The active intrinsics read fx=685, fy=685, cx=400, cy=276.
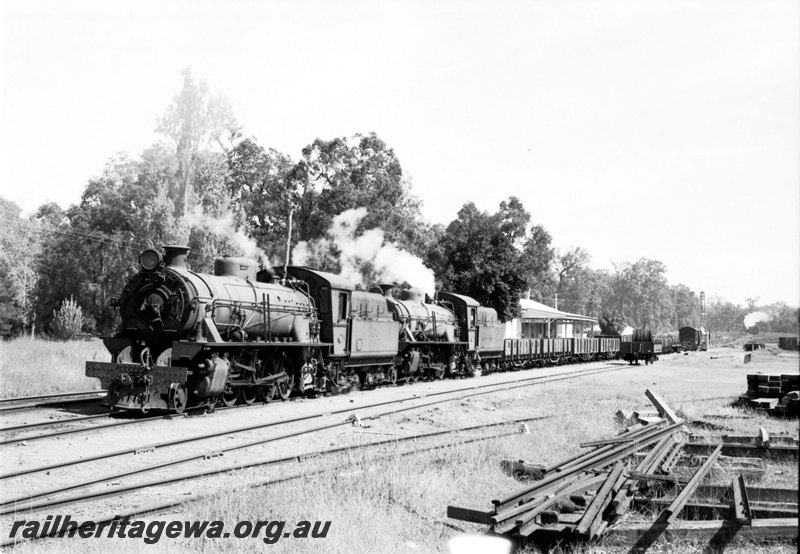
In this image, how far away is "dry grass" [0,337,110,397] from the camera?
18.1 meters

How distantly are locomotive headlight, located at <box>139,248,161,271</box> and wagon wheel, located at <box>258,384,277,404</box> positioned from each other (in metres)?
4.01

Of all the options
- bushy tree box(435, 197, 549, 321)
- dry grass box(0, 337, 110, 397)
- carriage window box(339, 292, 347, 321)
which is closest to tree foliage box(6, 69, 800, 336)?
bushy tree box(435, 197, 549, 321)

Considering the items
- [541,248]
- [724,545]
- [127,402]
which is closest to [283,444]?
[127,402]

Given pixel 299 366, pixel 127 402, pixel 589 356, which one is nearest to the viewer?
pixel 127 402

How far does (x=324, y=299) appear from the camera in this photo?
18.9m

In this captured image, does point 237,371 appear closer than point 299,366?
Yes

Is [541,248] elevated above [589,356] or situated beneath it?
elevated above

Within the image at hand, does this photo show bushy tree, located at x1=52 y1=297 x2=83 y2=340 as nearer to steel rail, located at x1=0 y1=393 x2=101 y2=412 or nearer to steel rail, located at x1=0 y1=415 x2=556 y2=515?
steel rail, located at x1=0 y1=393 x2=101 y2=412

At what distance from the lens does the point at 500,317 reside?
1750 inches

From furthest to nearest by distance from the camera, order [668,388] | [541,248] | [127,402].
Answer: [541,248] → [668,388] → [127,402]

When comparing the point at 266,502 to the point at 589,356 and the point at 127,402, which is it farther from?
the point at 589,356

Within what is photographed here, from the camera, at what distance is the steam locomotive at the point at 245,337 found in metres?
13.7

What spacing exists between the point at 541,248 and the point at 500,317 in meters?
18.6

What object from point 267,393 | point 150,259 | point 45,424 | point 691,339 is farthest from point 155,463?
point 691,339
